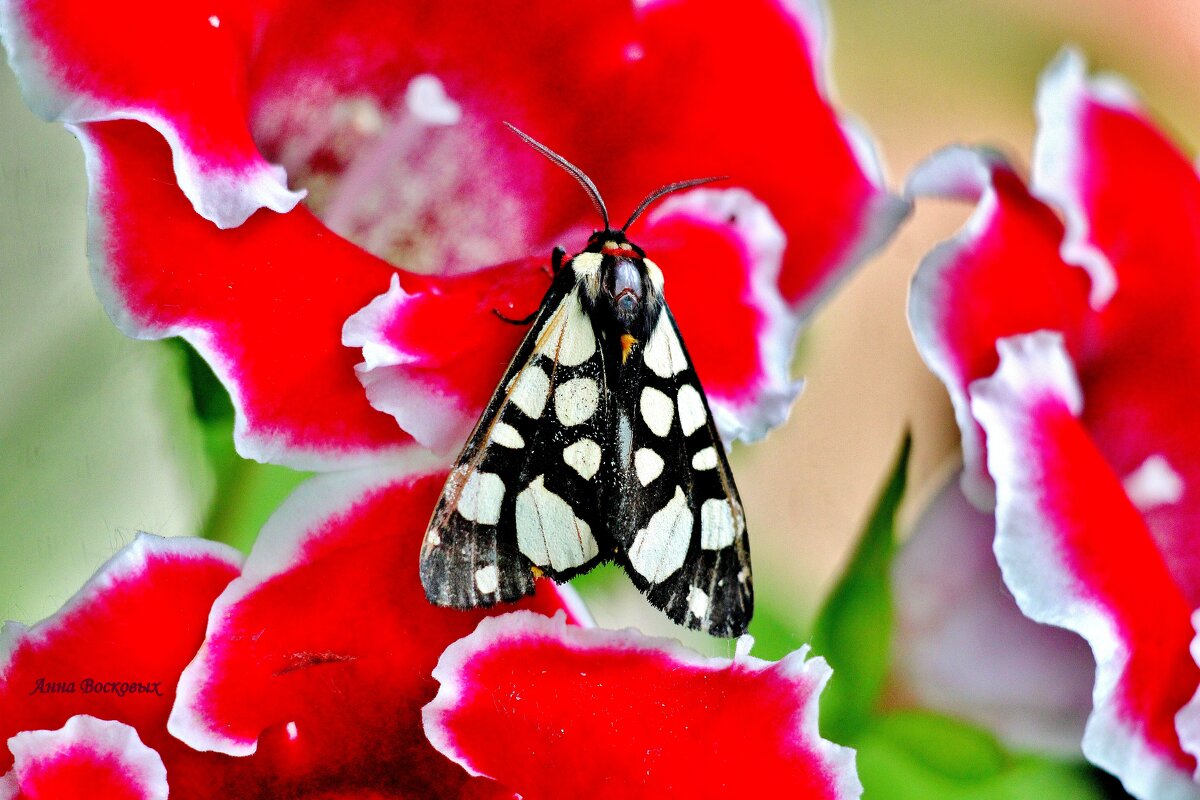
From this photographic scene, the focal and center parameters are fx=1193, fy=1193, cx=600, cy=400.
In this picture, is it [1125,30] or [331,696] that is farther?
[1125,30]

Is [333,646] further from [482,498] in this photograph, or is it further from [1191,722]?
[1191,722]

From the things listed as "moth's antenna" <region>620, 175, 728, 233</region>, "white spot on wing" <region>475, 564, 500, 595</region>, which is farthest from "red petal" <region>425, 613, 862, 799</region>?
"moth's antenna" <region>620, 175, 728, 233</region>

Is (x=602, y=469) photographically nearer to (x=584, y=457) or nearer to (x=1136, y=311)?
(x=584, y=457)

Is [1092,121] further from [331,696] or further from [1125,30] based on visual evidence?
[331,696]

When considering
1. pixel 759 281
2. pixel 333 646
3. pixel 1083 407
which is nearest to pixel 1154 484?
pixel 1083 407

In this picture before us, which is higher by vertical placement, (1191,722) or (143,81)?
(143,81)

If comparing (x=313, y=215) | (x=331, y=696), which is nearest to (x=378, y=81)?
(x=313, y=215)
